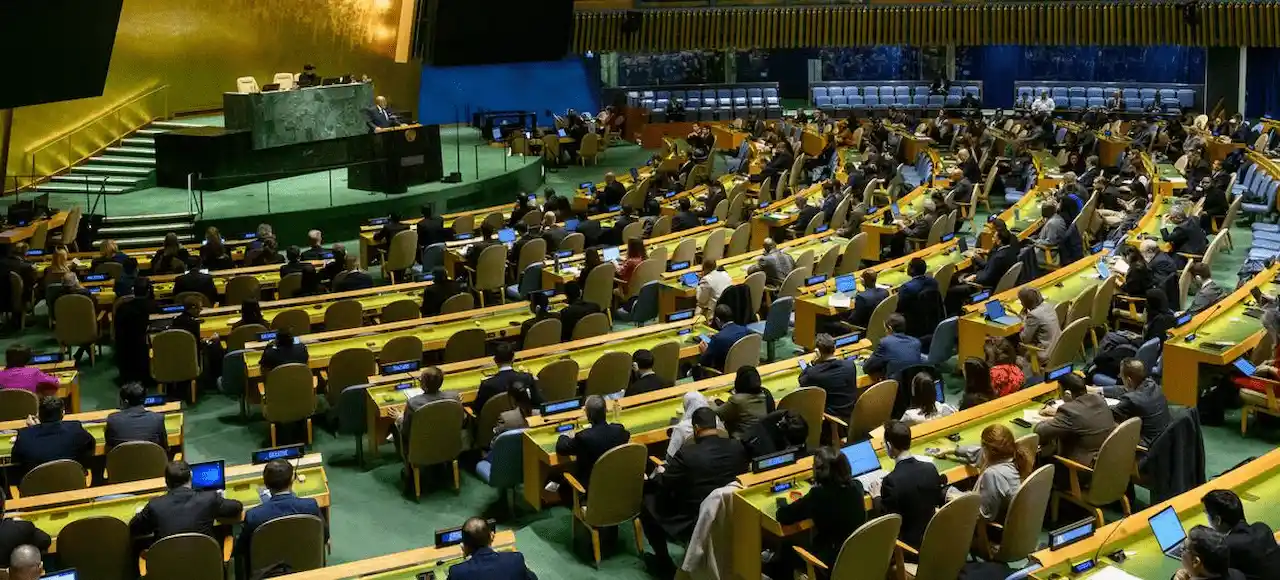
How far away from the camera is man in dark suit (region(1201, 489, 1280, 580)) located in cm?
641

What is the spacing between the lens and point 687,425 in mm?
9070

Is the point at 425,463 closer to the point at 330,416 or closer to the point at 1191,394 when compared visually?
the point at 330,416

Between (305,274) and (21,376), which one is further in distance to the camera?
(305,274)

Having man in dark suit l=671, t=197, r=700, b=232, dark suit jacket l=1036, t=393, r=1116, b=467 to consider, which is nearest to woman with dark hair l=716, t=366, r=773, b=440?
dark suit jacket l=1036, t=393, r=1116, b=467

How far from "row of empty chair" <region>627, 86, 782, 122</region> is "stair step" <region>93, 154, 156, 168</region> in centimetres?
1425

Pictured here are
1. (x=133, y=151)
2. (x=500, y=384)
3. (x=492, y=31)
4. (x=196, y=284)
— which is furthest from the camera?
(x=492, y=31)

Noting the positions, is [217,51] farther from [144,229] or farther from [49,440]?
[49,440]

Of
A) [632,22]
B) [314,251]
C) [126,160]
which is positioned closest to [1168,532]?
[314,251]

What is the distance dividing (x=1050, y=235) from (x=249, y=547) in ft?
39.2

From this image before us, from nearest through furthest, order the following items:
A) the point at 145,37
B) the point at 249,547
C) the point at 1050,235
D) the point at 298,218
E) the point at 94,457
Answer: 1. the point at 249,547
2. the point at 94,457
3. the point at 1050,235
4. the point at 298,218
5. the point at 145,37

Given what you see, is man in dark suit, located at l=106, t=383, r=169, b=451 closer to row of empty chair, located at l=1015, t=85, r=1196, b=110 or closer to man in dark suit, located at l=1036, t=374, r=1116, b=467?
man in dark suit, located at l=1036, t=374, r=1116, b=467

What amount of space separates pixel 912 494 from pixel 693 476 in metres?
1.54

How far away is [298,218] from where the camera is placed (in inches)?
818

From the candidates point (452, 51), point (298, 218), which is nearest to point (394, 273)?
point (298, 218)
